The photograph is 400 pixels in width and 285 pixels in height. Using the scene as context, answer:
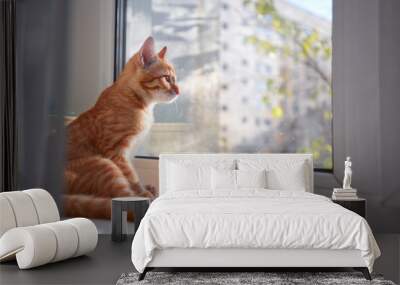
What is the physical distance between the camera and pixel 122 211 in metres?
5.60

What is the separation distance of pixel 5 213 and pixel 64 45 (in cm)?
278

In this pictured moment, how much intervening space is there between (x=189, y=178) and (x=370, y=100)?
6.89ft

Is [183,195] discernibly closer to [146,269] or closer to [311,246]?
[146,269]

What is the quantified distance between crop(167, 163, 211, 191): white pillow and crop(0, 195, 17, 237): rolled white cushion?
166 centimetres

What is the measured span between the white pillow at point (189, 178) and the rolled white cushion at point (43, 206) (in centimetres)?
124

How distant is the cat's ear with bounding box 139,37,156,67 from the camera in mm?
6617

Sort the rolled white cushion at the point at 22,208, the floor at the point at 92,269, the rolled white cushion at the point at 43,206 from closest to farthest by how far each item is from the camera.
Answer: the floor at the point at 92,269
the rolled white cushion at the point at 22,208
the rolled white cushion at the point at 43,206

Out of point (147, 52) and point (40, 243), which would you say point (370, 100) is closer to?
point (147, 52)

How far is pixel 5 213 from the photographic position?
4469mm

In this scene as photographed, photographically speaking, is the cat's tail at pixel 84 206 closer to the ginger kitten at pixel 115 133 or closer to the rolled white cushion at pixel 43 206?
the ginger kitten at pixel 115 133

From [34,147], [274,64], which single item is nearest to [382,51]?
[274,64]

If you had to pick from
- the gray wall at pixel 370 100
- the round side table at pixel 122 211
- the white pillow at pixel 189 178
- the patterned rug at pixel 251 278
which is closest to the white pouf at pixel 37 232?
the patterned rug at pixel 251 278

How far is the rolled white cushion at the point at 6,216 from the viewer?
4.43 meters

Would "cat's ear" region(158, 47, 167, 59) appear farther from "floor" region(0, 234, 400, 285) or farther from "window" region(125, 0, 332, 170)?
"floor" region(0, 234, 400, 285)
